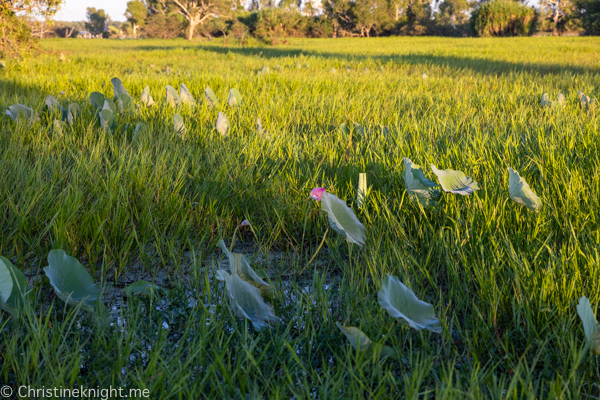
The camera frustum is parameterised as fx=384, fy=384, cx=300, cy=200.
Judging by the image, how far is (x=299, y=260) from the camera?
1153 mm

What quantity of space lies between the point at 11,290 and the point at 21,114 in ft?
5.79

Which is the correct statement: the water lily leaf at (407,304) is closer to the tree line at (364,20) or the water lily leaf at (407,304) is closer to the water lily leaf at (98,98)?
Result: the water lily leaf at (98,98)

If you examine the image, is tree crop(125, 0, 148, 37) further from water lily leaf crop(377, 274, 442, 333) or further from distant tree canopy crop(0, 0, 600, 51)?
water lily leaf crop(377, 274, 442, 333)

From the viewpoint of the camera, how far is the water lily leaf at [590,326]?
2.12ft

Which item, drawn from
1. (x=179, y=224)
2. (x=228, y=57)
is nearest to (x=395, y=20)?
(x=228, y=57)

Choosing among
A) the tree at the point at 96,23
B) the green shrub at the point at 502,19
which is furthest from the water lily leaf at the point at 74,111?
the tree at the point at 96,23

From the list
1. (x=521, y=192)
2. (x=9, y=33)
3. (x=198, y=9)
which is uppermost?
(x=198, y=9)

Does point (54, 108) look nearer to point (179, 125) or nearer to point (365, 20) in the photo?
point (179, 125)

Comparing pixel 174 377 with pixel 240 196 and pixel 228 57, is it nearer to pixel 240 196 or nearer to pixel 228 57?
pixel 240 196

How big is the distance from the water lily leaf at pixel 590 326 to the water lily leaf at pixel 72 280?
915 mm

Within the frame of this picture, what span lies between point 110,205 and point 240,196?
1.46 ft

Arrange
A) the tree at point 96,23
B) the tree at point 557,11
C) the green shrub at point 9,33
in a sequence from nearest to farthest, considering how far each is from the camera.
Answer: the green shrub at point 9,33, the tree at point 557,11, the tree at point 96,23

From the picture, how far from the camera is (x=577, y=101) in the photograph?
2.97 m

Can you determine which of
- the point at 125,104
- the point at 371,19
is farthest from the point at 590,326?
the point at 371,19
